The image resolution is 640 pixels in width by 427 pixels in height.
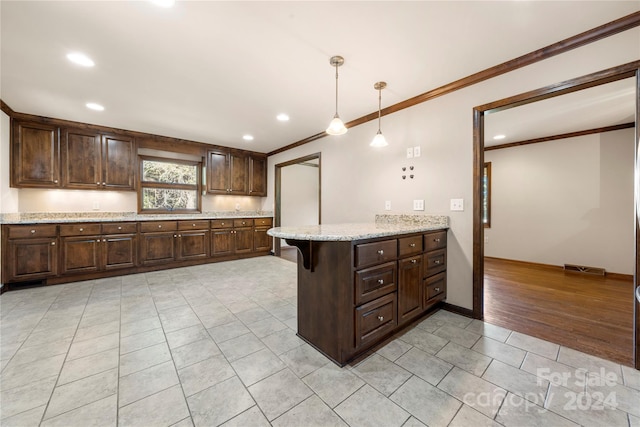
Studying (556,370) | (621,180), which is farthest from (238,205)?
(621,180)

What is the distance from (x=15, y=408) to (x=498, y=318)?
3.62 m

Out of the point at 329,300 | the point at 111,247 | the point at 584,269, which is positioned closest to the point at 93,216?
the point at 111,247

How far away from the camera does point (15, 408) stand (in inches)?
51.4

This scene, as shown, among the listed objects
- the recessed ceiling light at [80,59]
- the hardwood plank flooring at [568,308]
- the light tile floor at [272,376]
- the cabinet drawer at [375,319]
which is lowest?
the light tile floor at [272,376]

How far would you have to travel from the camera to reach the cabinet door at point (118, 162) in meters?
3.95

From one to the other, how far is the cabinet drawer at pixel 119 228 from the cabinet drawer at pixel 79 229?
0.09 metres

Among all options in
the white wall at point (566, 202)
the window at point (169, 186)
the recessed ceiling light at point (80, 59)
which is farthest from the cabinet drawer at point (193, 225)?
the white wall at point (566, 202)

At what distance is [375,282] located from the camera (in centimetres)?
182

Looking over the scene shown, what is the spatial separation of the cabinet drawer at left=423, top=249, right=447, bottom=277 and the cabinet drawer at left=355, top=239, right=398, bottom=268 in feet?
1.84

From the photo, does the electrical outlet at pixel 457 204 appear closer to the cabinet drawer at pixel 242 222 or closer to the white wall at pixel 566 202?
the white wall at pixel 566 202

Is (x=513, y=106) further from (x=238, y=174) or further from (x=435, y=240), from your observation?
(x=238, y=174)

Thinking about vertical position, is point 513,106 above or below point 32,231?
above

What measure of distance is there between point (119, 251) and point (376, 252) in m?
4.23

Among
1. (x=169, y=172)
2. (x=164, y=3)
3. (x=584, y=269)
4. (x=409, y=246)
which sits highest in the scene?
(x=164, y=3)
